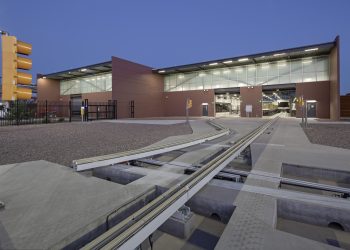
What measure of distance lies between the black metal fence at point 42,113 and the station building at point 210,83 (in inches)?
79.3

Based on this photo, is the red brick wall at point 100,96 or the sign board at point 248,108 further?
the red brick wall at point 100,96

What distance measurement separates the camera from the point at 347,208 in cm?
277

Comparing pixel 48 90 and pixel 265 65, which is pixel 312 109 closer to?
pixel 265 65

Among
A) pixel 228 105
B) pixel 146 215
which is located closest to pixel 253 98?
pixel 228 105

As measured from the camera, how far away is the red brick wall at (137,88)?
32.6 meters

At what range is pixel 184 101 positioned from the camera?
39375mm

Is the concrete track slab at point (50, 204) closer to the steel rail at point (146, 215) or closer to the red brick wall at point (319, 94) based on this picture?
the steel rail at point (146, 215)

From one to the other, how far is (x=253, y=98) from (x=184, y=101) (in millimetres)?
12518

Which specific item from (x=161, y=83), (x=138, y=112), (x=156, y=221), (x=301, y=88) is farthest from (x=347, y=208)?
(x=161, y=83)

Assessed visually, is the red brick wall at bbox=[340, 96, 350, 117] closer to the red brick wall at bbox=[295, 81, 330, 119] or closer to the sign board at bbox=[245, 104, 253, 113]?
the red brick wall at bbox=[295, 81, 330, 119]

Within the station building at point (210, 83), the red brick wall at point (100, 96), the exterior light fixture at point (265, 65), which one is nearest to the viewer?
the station building at point (210, 83)

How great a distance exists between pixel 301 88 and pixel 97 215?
34.2m

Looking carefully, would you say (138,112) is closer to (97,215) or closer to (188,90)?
(188,90)

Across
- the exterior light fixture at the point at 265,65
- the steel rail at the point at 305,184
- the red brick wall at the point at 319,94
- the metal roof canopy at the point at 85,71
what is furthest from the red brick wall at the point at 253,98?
the steel rail at the point at 305,184
